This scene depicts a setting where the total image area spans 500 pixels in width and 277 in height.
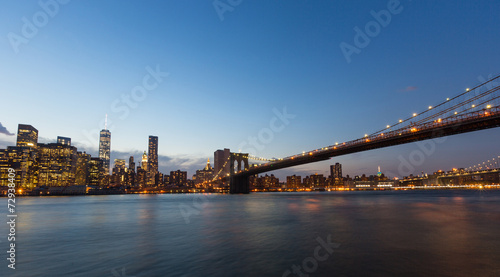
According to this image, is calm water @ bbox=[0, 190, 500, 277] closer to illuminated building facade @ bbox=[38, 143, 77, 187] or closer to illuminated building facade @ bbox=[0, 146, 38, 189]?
illuminated building facade @ bbox=[0, 146, 38, 189]

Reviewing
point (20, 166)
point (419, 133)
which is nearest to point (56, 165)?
point (20, 166)

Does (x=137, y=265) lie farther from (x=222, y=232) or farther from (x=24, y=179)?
(x=24, y=179)

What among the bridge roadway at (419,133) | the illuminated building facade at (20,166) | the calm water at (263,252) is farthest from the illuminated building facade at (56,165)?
the calm water at (263,252)

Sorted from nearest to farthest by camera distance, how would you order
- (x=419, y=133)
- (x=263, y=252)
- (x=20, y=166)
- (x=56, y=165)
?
1. (x=263, y=252)
2. (x=419, y=133)
3. (x=20, y=166)
4. (x=56, y=165)

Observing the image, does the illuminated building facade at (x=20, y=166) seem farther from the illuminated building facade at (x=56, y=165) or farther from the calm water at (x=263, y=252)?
the calm water at (x=263, y=252)

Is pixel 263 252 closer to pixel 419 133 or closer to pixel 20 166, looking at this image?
pixel 419 133

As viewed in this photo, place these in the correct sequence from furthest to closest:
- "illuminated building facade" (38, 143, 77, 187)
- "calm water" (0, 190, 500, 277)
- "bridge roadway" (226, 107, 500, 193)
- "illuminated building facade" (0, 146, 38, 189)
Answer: "illuminated building facade" (38, 143, 77, 187)
"illuminated building facade" (0, 146, 38, 189)
"bridge roadway" (226, 107, 500, 193)
"calm water" (0, 190, 500, 277)

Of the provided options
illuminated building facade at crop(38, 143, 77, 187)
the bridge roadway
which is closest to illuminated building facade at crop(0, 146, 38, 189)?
illuminated building facade at crop(38, 143, 77, 187)

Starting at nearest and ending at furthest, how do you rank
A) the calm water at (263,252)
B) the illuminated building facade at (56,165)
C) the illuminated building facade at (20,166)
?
the calm water at (263,252)
the illuminated building facade at (20,166)
the illuminated building facade at (56,165)

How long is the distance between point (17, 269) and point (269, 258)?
946 cm

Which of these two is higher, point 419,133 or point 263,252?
point 419,133

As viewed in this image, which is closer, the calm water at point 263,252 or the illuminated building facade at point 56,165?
the calm water at point 263,252

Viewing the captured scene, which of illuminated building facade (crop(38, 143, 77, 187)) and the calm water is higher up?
illuminated building facade (crop(38, 143, 77, 187))

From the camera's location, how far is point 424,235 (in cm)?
1686
